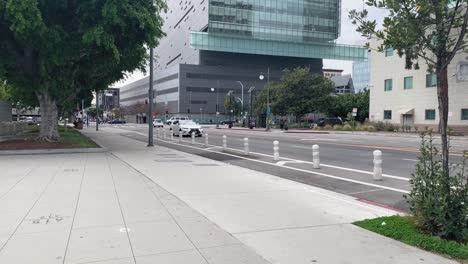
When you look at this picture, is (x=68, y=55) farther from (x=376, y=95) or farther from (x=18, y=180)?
(x=376, y=95)

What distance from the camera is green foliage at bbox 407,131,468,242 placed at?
5.70 m

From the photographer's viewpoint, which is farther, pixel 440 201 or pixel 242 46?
pixel 242 46

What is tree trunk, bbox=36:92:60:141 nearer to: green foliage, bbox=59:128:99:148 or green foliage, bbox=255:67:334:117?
green foliage, bbox=59:128:99:148

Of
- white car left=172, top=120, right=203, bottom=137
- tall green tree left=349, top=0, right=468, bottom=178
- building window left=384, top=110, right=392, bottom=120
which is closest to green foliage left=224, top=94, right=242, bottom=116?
building window left=384, top=110, right=392, bottom=120

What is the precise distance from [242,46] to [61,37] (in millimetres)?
90273

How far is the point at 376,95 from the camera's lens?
59.9 metres

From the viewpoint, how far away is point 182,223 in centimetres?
676

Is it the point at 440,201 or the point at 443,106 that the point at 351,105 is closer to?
the point at 443,106

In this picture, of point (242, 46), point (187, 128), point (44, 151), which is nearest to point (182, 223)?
point (44, 151)

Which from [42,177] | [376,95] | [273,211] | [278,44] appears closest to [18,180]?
[42,177]

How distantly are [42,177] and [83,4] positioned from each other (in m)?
10.0

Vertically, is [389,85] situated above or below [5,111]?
above

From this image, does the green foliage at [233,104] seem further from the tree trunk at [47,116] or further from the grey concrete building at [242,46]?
the tree trunk at [47,116]

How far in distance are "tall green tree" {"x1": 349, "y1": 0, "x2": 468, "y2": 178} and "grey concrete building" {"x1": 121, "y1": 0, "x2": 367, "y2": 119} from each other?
9904cm
